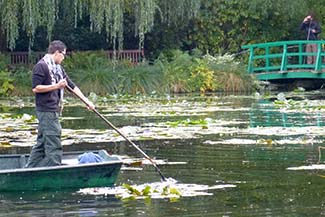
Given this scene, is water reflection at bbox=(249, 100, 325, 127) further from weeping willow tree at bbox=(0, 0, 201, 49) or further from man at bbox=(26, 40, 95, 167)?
man at bbox=(26, 40, 95, 167)

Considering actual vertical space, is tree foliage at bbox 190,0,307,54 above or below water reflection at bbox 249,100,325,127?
above

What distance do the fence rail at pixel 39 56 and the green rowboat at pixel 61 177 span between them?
22657mm

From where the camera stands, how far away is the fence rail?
112ft

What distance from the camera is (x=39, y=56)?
34.4 meters

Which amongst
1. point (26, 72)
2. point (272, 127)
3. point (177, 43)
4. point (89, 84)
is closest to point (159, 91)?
point (89, 84)

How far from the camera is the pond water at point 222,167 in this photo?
973cm

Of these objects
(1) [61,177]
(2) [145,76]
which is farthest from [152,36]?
(1) [61,177]

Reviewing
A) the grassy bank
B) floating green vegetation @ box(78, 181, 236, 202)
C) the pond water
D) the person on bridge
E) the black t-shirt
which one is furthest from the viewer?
the person on bridge

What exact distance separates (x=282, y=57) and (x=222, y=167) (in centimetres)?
2284

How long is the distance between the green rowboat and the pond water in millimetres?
142

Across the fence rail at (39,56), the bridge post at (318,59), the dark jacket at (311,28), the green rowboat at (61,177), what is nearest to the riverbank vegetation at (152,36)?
the fence rail at (39,56)

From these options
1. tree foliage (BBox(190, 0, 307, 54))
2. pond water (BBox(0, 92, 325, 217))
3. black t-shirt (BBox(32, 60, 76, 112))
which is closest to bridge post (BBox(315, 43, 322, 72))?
tree foliage (BBox(190, 0, 307, 54))

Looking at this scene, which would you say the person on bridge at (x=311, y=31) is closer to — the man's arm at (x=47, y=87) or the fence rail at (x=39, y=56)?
the fence rail at (x=39, y=56)

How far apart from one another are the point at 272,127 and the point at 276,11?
21.1 metres
